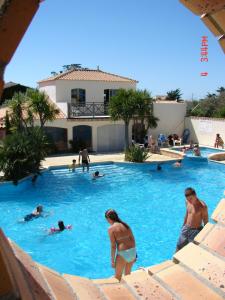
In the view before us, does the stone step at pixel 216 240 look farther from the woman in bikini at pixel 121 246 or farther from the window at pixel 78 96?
the window at pixel 78 96

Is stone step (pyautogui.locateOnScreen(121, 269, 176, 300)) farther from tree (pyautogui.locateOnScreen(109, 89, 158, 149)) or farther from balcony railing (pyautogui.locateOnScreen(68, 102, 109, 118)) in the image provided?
balcony railing (pyautogui.locateOnScreen(68, 102, 109, 118))

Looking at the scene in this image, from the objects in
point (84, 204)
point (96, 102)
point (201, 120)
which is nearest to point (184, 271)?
point (84, 204)

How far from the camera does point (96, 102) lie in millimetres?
26953

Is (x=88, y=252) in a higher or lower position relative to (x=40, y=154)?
lower

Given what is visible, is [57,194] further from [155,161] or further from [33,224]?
[155,161]

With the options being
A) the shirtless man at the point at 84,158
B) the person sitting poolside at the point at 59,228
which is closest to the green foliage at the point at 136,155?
the shirtless man at the point at 84,158

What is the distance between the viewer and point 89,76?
28156 mm

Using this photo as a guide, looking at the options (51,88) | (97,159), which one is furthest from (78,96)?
(97,159)

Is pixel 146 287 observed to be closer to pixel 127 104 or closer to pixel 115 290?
pixel 115 290

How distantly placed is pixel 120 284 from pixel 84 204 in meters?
11.5

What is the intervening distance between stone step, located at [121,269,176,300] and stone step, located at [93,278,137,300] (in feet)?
0.16

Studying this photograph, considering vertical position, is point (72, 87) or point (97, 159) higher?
point (72, 87)

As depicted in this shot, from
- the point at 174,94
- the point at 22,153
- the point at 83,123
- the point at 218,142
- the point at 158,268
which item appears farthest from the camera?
the point at 174,94

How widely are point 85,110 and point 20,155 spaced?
11.0 meters
